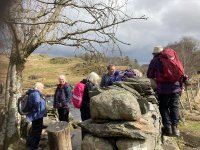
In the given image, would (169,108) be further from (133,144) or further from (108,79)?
(133,144)

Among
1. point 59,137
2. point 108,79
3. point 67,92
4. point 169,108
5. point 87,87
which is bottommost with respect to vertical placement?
point 59,137

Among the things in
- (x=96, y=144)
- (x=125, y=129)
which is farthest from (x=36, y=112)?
(x=125, y=129)

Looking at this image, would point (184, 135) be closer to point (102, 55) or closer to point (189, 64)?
point (102, 55)

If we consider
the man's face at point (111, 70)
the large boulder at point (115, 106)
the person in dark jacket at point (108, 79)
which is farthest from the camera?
the person in dark jacket at point (108, 79)

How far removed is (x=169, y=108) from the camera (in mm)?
9664

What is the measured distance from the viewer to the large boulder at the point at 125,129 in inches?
300

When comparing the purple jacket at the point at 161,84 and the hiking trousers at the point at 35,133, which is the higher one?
the purple jacket at the point at 161,84

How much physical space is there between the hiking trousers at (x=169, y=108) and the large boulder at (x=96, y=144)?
2158 mm

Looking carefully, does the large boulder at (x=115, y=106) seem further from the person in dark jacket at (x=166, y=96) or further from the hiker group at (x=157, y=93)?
the person in dark jacket at (x=166, y=96)

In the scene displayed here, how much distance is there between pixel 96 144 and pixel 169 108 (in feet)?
8.33

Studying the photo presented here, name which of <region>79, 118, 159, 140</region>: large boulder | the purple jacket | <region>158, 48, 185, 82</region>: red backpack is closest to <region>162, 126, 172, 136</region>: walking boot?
the purple jacket

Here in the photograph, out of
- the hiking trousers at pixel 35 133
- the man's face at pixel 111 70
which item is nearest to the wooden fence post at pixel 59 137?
the hiking trousers at pixel 35 133

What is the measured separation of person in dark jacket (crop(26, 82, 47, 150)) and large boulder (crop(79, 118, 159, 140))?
148 cm

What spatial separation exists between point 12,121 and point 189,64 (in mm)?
38551
